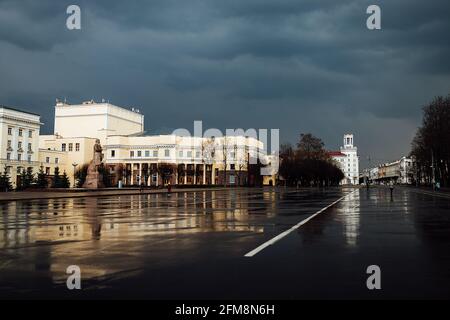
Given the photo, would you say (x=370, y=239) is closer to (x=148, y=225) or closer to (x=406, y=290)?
(x=406, y=290)

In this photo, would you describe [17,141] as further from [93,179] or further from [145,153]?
[93,179]

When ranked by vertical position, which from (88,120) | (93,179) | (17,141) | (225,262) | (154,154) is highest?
(88,120)

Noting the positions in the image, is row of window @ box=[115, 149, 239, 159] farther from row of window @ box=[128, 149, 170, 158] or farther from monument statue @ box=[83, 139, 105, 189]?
monument statue @ box=[83, 139, 105, 189]

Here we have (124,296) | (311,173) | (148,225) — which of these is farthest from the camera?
(311,173)

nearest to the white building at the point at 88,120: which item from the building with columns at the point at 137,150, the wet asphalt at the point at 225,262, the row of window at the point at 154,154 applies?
the building with columns at the point at 137,150

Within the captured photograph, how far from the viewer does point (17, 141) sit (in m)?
104

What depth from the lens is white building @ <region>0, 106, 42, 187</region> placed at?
326ft

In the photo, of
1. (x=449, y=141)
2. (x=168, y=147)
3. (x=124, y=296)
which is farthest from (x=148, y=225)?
(x=168, y=147)

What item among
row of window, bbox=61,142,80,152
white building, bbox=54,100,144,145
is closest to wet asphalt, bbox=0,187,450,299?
row of window, bbox=61,142,80,152

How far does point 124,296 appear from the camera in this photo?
664cm

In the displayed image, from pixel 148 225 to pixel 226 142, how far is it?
10685 centimetres

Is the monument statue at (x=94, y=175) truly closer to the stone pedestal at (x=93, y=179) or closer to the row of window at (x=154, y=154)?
the stone pedestal at (x=93, y=179)

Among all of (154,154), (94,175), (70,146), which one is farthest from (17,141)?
(94,175)

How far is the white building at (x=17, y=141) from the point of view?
99500mm
